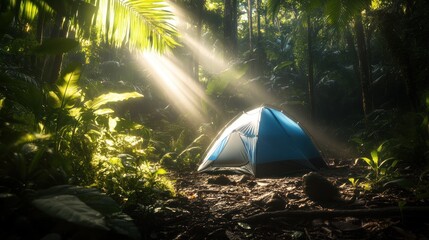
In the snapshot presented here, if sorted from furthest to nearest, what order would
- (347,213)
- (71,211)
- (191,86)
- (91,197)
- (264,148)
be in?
1. (191,86)
2. (264,148)
3. (347,213)
4. (91,197)
5. (71,211)

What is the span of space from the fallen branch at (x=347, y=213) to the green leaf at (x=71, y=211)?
1740 millimetres

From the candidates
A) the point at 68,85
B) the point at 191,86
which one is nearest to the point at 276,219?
the point at 68,85

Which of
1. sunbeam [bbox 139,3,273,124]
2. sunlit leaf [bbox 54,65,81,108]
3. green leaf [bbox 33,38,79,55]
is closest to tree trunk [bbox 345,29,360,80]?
sunbeam [bbox 139,3,273,124]

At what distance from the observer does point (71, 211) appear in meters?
1.56

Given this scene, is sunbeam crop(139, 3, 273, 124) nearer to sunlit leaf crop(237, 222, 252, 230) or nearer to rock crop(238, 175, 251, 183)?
rock crop(238, 175, 251, 183)

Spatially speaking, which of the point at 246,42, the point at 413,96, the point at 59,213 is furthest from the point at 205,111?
the point at 246,42

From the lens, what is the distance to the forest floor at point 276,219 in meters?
2.53

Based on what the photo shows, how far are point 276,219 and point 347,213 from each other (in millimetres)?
680

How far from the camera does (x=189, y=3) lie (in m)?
14.6

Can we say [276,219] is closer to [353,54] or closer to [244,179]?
[244,179]

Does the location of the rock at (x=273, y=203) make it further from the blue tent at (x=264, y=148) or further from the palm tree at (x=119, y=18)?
the palm tree at (x=119, y=18)

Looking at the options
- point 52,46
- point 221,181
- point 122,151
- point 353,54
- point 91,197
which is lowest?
point 221,181

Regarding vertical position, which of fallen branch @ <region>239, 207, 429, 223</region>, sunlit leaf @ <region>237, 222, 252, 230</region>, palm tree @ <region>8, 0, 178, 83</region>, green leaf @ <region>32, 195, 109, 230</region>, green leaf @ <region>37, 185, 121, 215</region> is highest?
palm tree @ <region>8, 0, 178, 83</region>

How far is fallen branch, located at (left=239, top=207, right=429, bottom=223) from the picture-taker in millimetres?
2578
